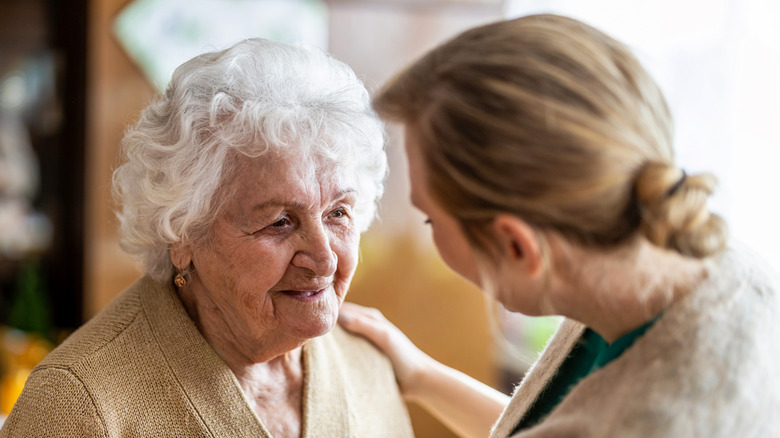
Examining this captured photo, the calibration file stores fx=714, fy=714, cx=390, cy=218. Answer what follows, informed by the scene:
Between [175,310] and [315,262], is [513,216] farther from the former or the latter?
[175,310]

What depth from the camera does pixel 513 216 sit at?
0.81 m

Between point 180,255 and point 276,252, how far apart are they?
0.20m

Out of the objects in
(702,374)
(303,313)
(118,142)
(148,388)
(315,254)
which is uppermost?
(702,374)

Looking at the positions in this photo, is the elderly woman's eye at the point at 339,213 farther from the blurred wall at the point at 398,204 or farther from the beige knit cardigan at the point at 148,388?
the blurred wall at the point at 398,204

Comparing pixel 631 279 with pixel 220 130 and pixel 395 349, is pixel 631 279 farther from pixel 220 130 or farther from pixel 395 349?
pixel 395 349

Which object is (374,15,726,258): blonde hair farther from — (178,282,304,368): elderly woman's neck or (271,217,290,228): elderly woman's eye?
(178,282,304,368): elderly woman's neck

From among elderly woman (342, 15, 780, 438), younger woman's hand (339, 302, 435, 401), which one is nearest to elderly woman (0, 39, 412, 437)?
younger woman's hand (339, 302, 435, 401)

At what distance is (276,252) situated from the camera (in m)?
1.31

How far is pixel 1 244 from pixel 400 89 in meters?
3.49

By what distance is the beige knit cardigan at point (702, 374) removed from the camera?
745 millimetres

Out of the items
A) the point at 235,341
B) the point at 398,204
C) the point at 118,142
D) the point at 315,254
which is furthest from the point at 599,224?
the point at 118,142

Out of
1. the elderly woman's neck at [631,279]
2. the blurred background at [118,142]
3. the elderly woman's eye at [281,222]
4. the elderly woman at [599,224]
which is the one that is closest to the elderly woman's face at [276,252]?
the elderly woman's eye at [281,222]

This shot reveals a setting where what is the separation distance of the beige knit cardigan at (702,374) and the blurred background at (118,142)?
168cm

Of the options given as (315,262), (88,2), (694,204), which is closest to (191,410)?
(315,262)
